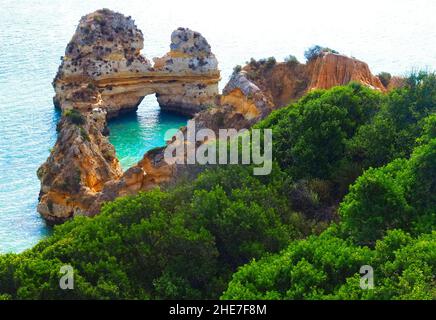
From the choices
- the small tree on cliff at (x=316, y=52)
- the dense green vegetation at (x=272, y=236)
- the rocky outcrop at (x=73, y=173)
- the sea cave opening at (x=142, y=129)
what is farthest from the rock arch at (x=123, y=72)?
the dense green vegetation at (x=272, y=236)

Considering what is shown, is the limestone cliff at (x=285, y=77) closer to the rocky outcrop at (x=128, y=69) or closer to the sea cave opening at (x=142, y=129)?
the sea cave opening at (x=142, y=129)

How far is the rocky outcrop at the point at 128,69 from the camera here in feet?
202

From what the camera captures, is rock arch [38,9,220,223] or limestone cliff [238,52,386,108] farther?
rock arch [38,9,220,223]

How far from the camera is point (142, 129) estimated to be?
62.7 m

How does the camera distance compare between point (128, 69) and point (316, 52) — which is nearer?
point (316, 52)

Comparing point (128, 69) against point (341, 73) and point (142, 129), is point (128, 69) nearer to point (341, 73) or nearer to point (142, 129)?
point (142, 129)

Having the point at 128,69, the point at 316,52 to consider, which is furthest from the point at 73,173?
the point at 128,69

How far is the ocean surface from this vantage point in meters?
50.5

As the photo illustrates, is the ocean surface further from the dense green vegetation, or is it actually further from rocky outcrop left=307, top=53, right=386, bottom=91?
the dense green vegetation

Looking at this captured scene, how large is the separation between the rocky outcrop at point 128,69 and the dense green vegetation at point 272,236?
36615 mm

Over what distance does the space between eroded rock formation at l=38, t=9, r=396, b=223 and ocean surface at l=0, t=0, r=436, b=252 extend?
7.17 ft

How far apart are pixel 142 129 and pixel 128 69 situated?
5.59 m

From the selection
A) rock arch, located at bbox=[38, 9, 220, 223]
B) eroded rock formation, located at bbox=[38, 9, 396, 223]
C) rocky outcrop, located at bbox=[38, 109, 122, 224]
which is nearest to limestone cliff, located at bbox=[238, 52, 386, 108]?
eroded rock formation, located at bbox=[38, 9, 396, 223]
